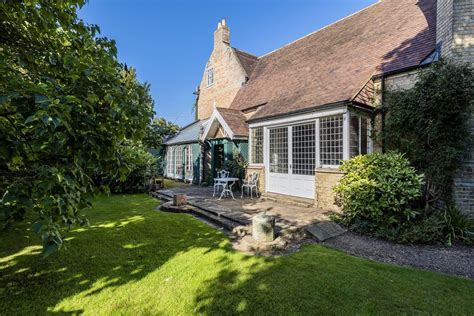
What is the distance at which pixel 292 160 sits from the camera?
997cm

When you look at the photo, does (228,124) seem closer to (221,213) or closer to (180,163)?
(221,213)

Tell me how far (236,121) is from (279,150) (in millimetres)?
3780

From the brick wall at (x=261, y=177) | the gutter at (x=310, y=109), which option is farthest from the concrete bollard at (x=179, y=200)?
the gutter at (x=310, y=109)

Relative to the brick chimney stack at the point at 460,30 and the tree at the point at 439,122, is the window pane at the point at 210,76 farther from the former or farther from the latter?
the brick chimney stack at the point at 460,30

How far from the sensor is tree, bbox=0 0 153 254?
2.33 metres

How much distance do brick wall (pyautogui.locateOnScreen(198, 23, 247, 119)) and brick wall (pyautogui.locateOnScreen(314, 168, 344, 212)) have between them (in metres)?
10.9

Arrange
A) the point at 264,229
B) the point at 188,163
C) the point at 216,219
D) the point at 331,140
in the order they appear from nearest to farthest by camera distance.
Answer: the point at 264,229, the point at 216,219, the point at 331,140, the point at 188,163

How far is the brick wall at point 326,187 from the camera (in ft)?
26.6

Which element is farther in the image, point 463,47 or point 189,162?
point 189,162

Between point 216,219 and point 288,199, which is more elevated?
point 288,199

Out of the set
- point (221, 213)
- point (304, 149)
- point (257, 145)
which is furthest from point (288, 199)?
point (257, 145)

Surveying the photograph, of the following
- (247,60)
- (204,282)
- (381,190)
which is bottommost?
(204,282)

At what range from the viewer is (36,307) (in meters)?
3.39

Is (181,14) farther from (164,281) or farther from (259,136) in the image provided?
(164,281)
